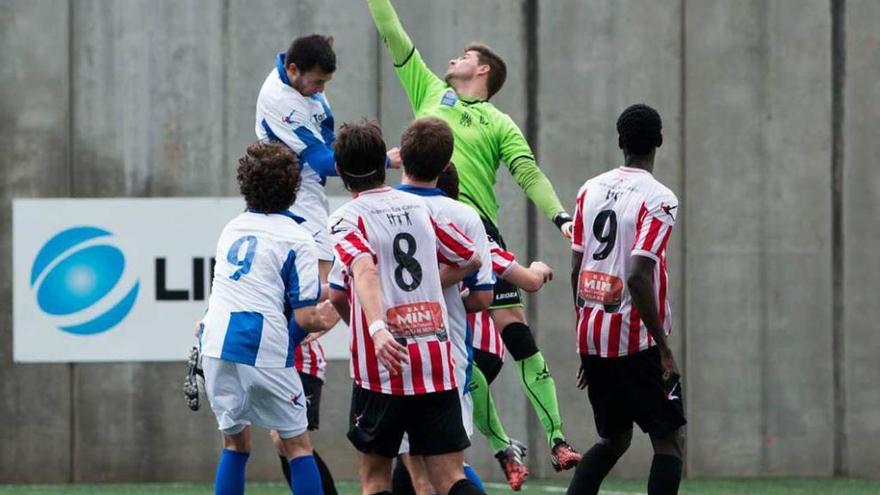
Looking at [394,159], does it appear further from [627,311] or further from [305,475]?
[305,475]

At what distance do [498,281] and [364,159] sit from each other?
1771mm

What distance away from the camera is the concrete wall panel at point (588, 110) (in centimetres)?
1072

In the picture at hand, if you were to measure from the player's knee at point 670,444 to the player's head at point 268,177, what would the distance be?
1.87 meters

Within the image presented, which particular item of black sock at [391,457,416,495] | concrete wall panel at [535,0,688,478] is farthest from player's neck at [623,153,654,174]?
concrete wall panel at [535,0,688,478]

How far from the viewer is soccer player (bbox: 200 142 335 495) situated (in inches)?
259

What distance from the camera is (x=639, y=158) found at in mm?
6863

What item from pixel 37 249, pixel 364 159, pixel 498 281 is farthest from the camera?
pixel 37 249

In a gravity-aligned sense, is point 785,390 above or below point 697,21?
below

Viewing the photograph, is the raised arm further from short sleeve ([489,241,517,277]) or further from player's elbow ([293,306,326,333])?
player's elbow ([293,306,326,333])

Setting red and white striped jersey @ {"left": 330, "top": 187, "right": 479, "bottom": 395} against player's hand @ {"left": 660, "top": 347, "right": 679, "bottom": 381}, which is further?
player's hand @ {"left": 660, "top": 347, "right": 679, "bottom": 381}

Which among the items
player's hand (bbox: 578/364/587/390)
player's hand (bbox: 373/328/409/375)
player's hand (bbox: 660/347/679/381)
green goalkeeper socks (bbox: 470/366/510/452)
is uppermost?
player's hand (bbox: 373/328/409/375)

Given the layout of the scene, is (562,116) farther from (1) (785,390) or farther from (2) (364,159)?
(2) (364,159)

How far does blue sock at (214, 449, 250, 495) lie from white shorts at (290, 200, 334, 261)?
1203 mm

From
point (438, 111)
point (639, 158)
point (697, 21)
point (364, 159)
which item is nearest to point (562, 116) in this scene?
point (697, 21)
